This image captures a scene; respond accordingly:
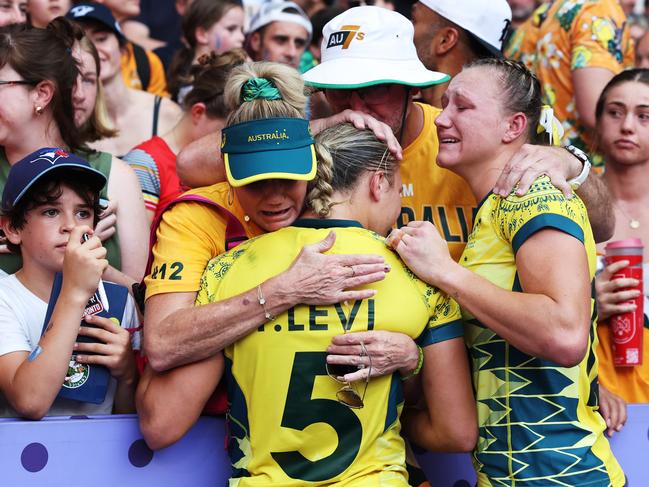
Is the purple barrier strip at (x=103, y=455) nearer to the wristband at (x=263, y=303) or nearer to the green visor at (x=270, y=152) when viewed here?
the wristband at (x=263, y=303)

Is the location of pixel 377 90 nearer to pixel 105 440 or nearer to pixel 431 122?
pixel 431 122

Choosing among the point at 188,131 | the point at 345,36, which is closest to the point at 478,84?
the point at 345,36

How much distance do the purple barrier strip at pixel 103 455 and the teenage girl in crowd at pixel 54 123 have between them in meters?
0.68

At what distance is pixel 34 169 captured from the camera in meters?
3.07

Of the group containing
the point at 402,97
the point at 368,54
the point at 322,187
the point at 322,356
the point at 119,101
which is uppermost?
the point at 368,54

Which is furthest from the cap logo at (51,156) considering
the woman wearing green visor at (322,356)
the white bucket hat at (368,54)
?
the white bucket hat at (368,54)

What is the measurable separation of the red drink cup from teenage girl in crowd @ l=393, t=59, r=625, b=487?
639mm

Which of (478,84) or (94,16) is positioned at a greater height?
(478,84)

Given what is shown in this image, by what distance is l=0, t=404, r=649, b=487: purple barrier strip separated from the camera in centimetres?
298

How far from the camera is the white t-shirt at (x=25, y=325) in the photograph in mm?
3031

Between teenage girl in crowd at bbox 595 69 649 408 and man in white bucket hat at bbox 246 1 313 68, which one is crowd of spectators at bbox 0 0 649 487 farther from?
man in white bucket hat at bbox 246 1 313 68

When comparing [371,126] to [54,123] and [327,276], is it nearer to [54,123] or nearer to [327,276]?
[327,276]

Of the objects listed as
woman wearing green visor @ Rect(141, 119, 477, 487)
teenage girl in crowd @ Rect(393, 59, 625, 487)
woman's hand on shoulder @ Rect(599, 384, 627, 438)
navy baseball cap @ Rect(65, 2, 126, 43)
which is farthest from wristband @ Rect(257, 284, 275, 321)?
navy baseball cap @ Rect(65, 2, 126, 43)

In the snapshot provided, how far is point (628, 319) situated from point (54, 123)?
7.74 feet
